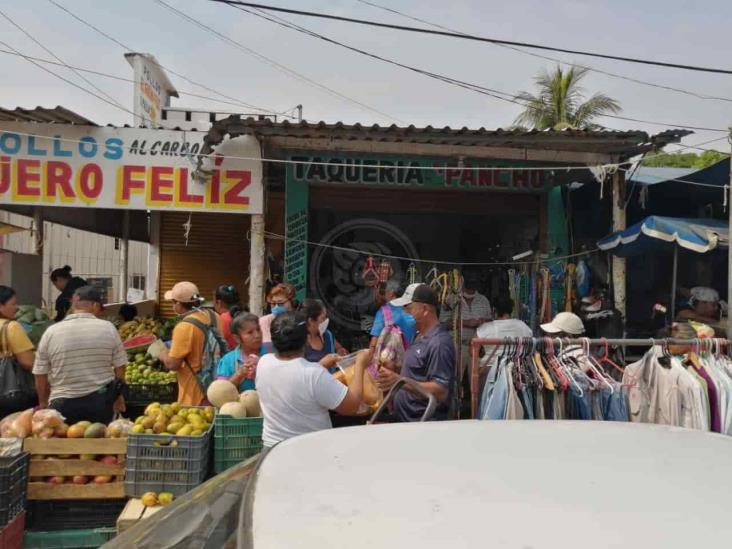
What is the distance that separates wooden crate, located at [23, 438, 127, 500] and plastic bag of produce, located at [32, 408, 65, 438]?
0.09 meters

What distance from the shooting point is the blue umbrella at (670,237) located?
6418mm

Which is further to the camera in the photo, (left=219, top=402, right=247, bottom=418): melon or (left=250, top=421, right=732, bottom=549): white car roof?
(left=219, top=402, right=247, bottom=418): melon

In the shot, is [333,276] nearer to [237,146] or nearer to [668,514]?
[237,146]

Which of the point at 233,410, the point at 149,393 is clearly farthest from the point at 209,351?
the point at 149,393

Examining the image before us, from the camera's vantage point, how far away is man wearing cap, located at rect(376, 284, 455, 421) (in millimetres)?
3869

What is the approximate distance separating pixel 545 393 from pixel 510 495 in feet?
9.07

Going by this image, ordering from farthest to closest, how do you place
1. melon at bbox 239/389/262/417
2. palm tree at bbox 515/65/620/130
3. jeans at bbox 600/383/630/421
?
palm tree at bbox 515/65/620/130 → melon at bbox 239/389/262/417 → jeans at bbox 600/383/630/421

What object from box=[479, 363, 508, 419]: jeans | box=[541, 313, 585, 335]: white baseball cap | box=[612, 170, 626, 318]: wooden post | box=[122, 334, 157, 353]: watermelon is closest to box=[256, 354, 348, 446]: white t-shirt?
box=[479, 363, 508, 419]: jeans

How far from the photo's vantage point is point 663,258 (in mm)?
9820

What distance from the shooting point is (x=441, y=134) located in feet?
23.1

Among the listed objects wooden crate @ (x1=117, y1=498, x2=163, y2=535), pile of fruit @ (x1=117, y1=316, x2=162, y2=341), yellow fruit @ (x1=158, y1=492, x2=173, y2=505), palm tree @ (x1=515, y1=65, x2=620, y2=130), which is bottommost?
wooden crate @ (x1=117, y1=498, x2=163, y2=535)

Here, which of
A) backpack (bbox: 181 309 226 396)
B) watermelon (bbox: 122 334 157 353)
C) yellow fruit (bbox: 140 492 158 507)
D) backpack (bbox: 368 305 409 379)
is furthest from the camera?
watermelon (bbox: 122 334 157 353)

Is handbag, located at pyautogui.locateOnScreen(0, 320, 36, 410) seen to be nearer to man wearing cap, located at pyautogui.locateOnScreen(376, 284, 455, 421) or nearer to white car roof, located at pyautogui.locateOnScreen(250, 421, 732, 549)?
man wearing cap, located at pyautogui.locateOnScreen(376, 284, 455, 421)

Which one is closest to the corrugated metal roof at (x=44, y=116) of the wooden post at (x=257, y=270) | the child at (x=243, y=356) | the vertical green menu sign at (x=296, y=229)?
the wooden post at (x=257, y=270)
